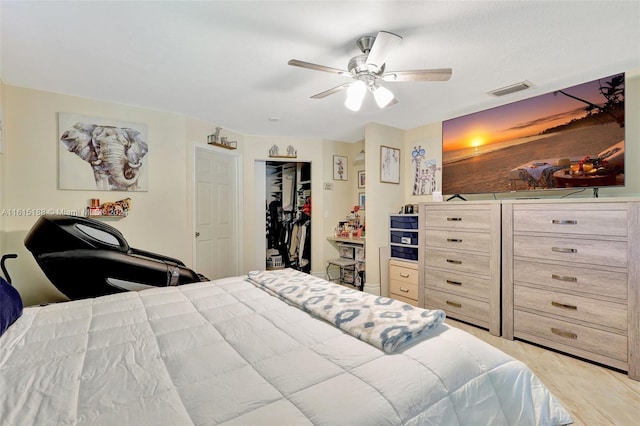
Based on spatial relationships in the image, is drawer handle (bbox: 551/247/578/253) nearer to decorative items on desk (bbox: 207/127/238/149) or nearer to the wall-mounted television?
the wall-mounted television

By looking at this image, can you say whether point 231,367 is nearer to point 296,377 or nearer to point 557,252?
point 296,377

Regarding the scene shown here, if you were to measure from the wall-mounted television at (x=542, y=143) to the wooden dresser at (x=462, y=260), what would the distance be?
0.34m

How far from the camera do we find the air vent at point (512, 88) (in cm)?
253

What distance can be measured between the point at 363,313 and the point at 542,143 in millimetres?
2442

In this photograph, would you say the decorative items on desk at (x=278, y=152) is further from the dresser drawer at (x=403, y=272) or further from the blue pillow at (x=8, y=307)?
the blue pillow at (x=8, y=307)

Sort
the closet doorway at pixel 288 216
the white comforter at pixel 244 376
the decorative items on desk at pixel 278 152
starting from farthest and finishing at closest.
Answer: the closet doorway at pixel 288 216 < the decorative items on desk at pixel 278 152 < the white comforter at pixel 244 376

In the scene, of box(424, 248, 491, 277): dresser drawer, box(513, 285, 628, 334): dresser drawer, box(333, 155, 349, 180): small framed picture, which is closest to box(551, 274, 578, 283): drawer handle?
box(513, 285, 628, 334): dresser drawer

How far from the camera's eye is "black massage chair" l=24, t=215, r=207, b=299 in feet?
7.80

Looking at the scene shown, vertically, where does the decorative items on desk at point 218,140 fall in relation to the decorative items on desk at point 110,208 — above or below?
above

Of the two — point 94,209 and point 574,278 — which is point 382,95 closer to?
point 574,278

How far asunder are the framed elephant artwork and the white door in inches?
26.2

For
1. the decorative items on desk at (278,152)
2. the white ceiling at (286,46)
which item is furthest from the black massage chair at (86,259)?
the decorative items on desk at (278,152)

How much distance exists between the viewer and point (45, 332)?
130cm

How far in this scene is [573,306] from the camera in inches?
86.4
